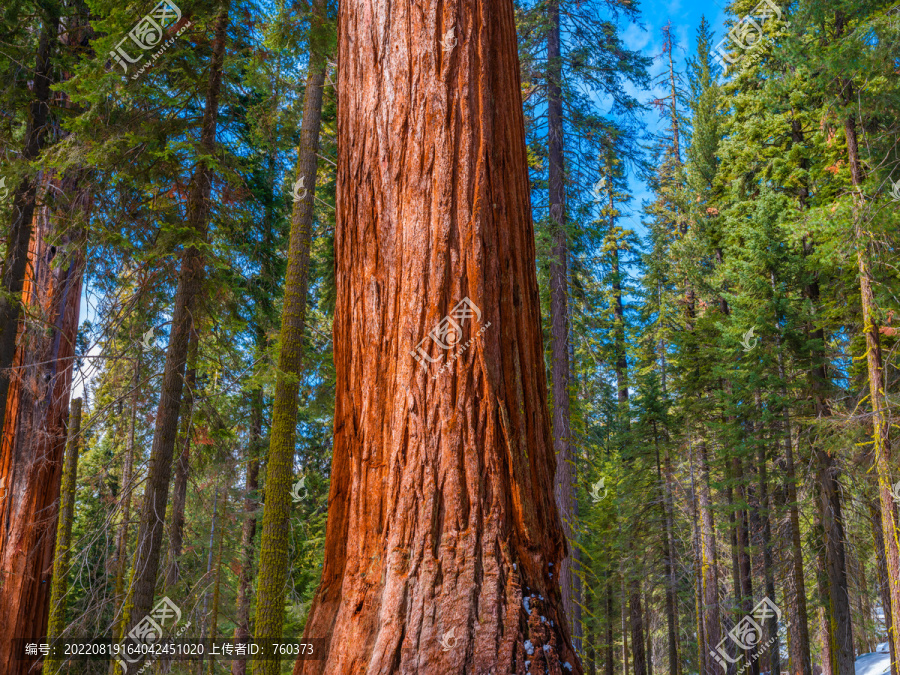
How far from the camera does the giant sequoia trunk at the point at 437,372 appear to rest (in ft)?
6.63

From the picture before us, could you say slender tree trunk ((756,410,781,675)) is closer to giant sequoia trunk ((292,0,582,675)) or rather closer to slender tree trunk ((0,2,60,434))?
giant sequoia trunk ((292,0,582,675))

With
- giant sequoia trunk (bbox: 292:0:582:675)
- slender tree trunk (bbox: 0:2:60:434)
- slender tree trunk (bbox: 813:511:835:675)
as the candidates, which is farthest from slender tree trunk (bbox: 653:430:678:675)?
giant sequoia trunk (bbox: 292:0:582:675)

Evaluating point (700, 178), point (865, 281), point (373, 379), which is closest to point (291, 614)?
point (373, 379)

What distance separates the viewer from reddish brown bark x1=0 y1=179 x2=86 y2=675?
6.91 meters

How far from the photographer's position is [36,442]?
723 centimetres

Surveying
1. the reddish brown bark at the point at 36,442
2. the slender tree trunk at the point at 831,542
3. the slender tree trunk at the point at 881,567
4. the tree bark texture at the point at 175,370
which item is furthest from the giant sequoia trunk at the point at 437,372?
the slender tree trunk at the point at 881,567

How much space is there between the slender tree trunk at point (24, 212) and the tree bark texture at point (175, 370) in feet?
5.25

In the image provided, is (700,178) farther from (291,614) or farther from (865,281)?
(291,614)

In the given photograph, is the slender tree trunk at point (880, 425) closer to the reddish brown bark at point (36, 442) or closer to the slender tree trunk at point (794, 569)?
the slender tree trunk at point (794, 569)

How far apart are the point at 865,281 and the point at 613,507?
16.2 m

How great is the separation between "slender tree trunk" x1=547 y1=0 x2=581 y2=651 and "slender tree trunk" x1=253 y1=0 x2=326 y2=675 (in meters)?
4.88

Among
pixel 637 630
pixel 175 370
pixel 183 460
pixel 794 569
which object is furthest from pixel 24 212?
pixel 637 630

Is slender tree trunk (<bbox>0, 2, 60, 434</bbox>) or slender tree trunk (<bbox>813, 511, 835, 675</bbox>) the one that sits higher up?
slender tree trunk (<bbox>0, 2, 60, 434</bbox>)

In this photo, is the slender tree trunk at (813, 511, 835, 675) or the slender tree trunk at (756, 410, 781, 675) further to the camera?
the slender tree trunk at (756, 410, 781, 675)
